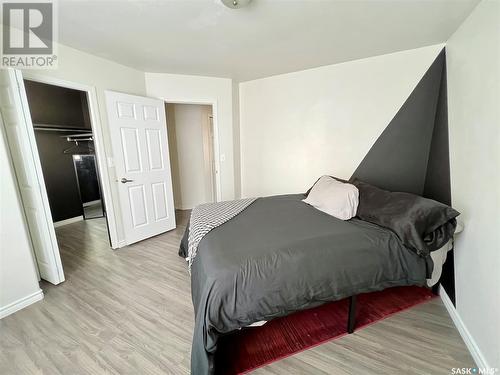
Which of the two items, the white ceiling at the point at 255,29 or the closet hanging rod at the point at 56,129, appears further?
the closet hanging rod at the point at 56,129

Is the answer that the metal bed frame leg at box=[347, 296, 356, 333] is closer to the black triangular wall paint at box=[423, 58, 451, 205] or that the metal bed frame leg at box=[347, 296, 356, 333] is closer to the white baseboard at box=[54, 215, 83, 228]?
the black triangular wall paint at box=[423, 58, 451, 205]

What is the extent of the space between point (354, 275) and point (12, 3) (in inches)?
122

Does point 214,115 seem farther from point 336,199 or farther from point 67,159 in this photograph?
point 67,159

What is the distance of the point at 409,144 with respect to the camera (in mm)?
2307

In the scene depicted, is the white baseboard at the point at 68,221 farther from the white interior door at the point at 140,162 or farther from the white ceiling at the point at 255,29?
the white ceiling at the point at 255,29

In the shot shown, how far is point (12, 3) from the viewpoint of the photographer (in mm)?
1516

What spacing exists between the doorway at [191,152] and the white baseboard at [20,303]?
2613 millimetres

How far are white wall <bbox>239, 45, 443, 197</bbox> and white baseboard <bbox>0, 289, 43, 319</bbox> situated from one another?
2838mm

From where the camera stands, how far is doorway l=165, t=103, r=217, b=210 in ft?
13.5

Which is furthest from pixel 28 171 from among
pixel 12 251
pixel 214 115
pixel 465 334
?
pixel 465 334

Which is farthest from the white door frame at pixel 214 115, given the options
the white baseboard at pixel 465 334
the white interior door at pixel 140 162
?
the white baseboard at pixel 465 334

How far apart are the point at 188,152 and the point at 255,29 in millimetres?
2841

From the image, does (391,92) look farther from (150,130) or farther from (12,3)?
(12,3)

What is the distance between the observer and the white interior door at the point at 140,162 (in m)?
2.64
